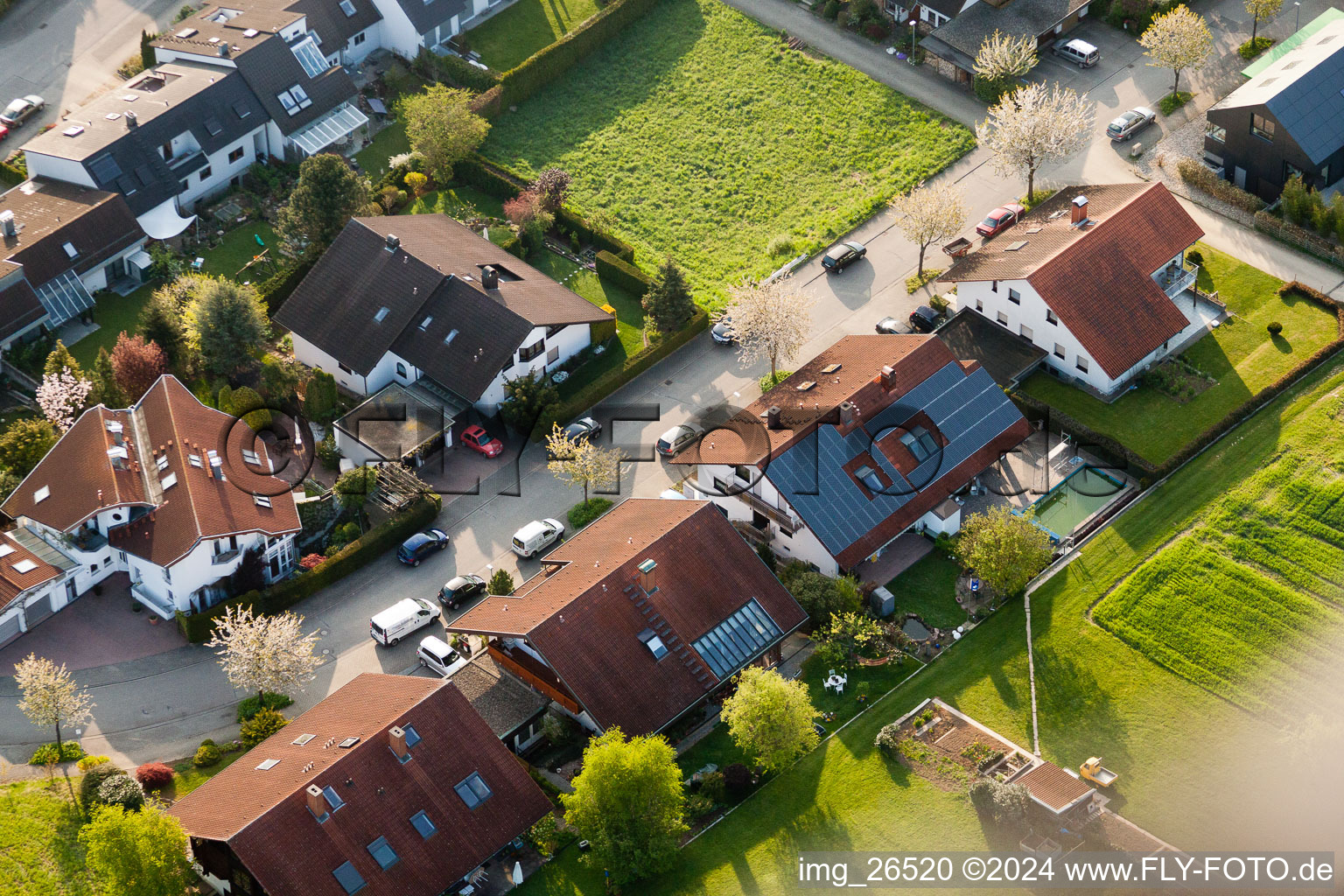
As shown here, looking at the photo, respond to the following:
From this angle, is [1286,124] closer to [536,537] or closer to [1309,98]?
[1309,98]

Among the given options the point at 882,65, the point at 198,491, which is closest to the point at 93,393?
the point at 198,491

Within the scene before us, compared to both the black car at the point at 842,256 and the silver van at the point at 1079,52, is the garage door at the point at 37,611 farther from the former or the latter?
the silver van at the point at 1079,52

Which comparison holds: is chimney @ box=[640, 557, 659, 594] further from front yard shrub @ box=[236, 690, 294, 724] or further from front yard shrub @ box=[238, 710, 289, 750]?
front yard shrub @ box=[236, 690, 294, 724]

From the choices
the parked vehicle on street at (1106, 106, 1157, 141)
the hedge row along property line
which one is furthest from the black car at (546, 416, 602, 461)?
the parked vehicle on street at (1106, 106, 1157, 141)

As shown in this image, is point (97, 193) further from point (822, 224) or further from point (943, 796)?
point (943, 796)

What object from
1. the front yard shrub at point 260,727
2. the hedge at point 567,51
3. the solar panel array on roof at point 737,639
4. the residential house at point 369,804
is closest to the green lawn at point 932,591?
the solar panel array on roof at point 737,639
